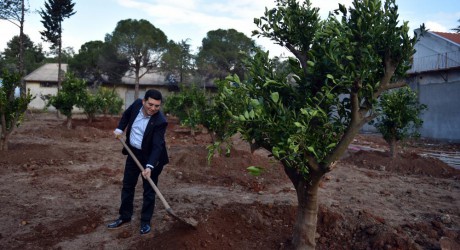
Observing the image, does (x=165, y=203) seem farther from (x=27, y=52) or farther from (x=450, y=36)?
(x=27, y=52)

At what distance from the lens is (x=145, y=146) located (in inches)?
178

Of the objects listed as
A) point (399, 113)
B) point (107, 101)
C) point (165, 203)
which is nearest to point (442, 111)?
point (399, 113)

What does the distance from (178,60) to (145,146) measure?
99.3 feet

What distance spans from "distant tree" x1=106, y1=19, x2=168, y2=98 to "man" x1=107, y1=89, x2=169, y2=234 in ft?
92.5

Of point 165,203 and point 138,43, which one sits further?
point 138,43

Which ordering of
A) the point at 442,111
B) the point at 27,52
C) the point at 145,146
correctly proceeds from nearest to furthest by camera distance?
the point at 145,146, the point at 442,111, the point at 27,52

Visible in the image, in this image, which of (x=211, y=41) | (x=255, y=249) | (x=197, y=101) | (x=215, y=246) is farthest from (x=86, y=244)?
(x=211, y=41)

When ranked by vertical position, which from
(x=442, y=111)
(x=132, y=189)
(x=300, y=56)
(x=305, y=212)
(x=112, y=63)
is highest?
(x=112, y=63)

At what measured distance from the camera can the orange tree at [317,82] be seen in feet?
9.38

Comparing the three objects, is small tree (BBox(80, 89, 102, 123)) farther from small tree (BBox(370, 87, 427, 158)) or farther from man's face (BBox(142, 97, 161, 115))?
man's face (BBox(142, 97, 161, 115))

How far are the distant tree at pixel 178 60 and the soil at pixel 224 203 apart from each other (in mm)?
23578

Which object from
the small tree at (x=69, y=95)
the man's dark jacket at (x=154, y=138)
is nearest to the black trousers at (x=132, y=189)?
the man's dark jacket at (x=154, y=138)

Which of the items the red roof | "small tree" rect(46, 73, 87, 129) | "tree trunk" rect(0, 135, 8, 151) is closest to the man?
"tree trunk" rect(0, 135, 8, 151)

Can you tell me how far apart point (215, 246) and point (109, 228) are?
1568 mm
